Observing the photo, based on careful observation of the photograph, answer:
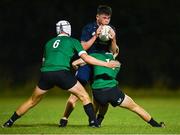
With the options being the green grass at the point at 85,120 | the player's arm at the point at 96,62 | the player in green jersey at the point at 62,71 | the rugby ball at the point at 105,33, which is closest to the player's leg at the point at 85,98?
the player in green jersey at the point at 62,71

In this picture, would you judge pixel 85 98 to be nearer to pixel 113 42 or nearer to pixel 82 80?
pixel 82 80

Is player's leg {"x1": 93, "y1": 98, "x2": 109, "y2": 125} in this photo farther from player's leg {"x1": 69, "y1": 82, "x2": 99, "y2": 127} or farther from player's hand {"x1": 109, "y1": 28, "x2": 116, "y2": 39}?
player's hand {"x1": 109, "y1": 28, "x2": 116, "y2": 39}

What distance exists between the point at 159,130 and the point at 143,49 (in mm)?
14615

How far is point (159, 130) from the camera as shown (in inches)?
460

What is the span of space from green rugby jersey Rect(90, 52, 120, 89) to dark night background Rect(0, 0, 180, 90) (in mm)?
13617

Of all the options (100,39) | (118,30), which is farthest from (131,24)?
(100,39)

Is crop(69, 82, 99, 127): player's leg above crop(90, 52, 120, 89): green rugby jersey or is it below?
below

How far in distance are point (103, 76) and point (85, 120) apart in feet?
7.92

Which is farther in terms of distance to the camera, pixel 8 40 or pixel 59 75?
pixel 8 40

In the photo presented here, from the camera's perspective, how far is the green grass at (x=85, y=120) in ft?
37.8

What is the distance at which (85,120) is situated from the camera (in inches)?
566

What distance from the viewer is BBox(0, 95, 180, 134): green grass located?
1152cm

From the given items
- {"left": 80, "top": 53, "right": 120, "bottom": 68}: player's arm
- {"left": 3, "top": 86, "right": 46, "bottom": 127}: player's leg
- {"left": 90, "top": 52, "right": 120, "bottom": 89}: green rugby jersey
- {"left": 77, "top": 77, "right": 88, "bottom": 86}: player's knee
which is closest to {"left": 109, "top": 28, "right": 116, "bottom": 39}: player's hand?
{"left": 90, "top": 52, "right": 120, "bottom": 89}: green rugby jersey

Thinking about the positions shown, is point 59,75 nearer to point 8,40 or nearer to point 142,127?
point 142,127
